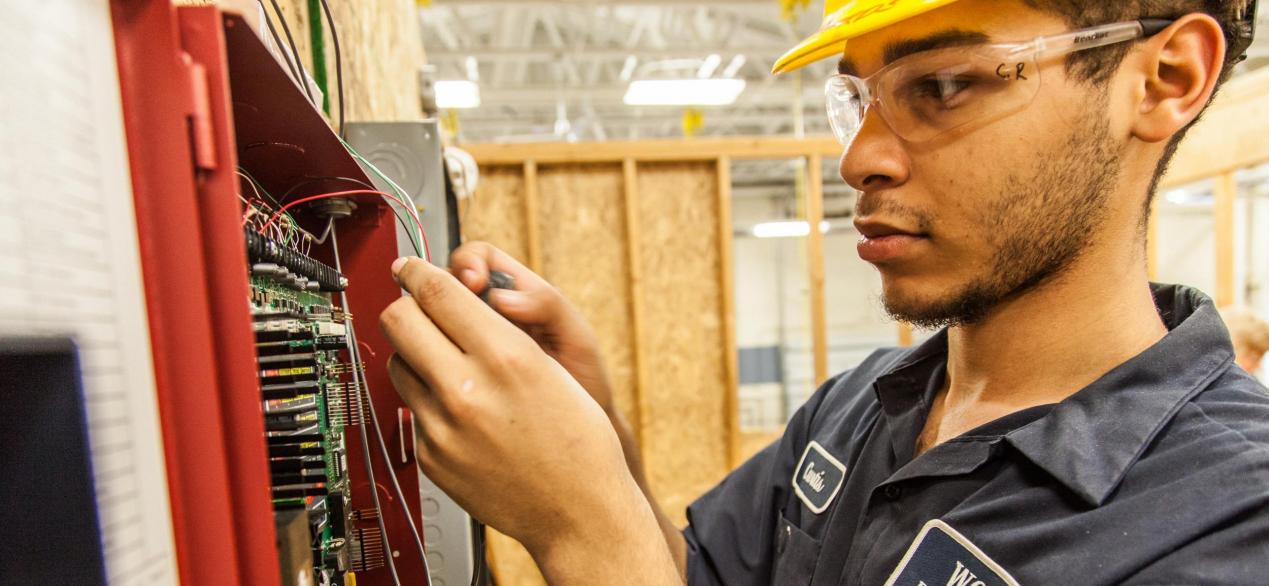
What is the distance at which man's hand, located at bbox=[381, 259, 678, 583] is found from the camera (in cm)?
47

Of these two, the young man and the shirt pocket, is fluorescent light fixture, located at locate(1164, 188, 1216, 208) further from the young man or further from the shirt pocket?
the shirt pocket

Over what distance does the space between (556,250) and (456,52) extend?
74.7 inches

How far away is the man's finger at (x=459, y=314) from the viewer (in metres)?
0.47

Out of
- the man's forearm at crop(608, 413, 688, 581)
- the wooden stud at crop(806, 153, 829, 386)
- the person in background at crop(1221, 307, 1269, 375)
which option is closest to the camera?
the man's forearm at crop(608, 413, 688, 581)

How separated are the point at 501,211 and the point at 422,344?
2674mm

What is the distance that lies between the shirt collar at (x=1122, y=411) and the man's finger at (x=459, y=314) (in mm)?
555

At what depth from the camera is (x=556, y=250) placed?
3.11m

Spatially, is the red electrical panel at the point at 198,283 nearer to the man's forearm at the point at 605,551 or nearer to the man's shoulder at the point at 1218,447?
the man's forearm at the point at 605,551

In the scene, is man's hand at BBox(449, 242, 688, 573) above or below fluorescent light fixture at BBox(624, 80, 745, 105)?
below

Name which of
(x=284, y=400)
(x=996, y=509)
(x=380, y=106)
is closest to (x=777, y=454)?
(x=996, y=509)

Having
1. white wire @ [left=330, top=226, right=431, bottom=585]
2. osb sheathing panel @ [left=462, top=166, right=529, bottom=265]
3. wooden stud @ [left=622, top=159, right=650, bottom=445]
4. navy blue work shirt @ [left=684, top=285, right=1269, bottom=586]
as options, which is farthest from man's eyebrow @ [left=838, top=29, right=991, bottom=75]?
osb sheathing panel @ [left=462, top=166, right=529, bottom=265]

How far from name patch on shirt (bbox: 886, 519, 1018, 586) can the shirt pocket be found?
16cm

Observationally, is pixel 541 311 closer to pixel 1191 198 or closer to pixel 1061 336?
pixel 1061 336

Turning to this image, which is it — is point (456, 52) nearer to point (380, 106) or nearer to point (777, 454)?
point (380, 106)
